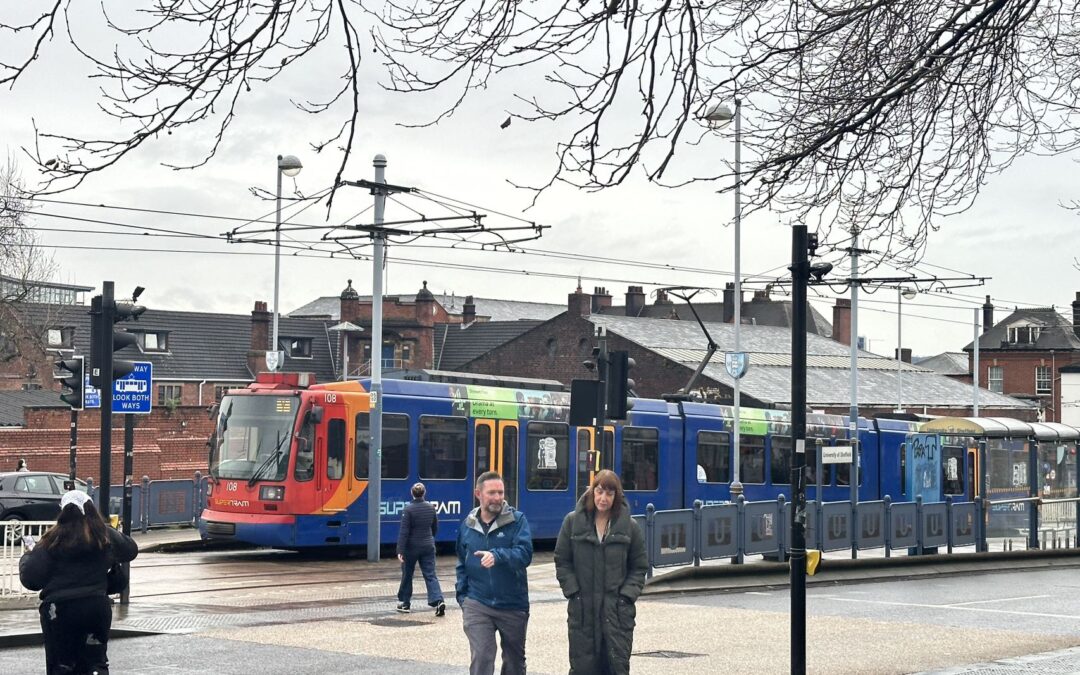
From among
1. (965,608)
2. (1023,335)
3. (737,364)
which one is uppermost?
(1023,335)

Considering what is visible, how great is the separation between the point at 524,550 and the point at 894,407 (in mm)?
52288

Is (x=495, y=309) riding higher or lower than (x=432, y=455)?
higher

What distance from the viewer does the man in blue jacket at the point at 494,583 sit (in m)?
9.62

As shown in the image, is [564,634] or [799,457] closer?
[799,457]

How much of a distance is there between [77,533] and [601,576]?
10.7 feet

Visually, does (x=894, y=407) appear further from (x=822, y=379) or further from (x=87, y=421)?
(x=87, y=421)

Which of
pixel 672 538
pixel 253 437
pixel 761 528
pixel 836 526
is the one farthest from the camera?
pixel 836 526

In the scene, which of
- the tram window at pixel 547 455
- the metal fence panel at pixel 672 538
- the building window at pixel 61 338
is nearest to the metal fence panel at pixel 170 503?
the tram window at pixel 547 455

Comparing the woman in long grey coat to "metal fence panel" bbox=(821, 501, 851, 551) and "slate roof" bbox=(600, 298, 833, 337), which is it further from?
"slate roof" bbox=(600, 298, 833, 337)

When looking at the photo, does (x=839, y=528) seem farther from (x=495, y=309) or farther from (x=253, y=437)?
(x=495, y=309)

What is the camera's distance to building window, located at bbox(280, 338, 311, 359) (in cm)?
7856

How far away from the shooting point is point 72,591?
30.0ft

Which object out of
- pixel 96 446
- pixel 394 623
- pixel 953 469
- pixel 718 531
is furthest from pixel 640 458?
pixel 96 446

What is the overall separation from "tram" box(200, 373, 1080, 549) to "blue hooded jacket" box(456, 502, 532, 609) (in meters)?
11.2
